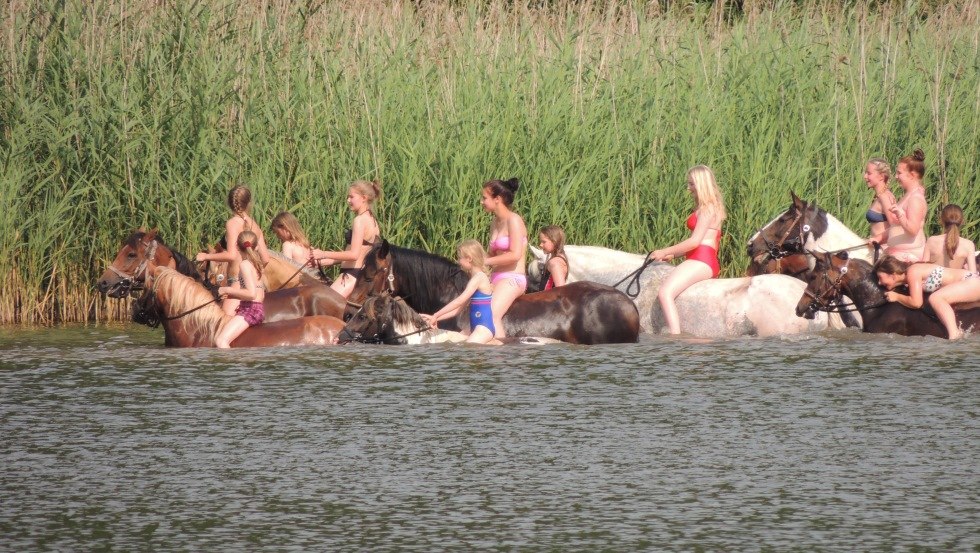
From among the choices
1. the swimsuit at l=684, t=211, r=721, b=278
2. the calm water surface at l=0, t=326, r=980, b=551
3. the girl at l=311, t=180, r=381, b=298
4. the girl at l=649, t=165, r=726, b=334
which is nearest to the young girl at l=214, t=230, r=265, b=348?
the calm water surface at l=0, t=326, r=980, b=551

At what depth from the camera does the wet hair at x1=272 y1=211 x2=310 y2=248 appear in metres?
12.5

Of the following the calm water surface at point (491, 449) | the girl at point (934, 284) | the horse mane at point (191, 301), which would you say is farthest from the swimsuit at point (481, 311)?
the girl at point (934, 284)

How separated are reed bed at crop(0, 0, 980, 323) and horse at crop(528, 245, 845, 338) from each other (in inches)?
40.5

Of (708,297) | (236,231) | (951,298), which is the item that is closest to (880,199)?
(951,298)

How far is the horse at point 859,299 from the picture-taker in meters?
11.4

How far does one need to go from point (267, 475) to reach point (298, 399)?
6.39 ft

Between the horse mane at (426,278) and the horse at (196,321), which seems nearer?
the horse at (196,321)

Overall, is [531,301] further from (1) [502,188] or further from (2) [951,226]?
(2) [951,226]

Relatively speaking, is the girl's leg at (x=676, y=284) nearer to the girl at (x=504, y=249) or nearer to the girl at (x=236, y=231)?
the girl at (x=504, y=249)

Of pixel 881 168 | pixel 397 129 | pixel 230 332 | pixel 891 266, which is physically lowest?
pixel 230 332

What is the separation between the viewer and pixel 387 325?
10.9 metres

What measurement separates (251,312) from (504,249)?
1942mm

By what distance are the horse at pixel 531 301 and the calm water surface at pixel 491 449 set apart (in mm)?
599

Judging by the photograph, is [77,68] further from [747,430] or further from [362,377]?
[747,430]
